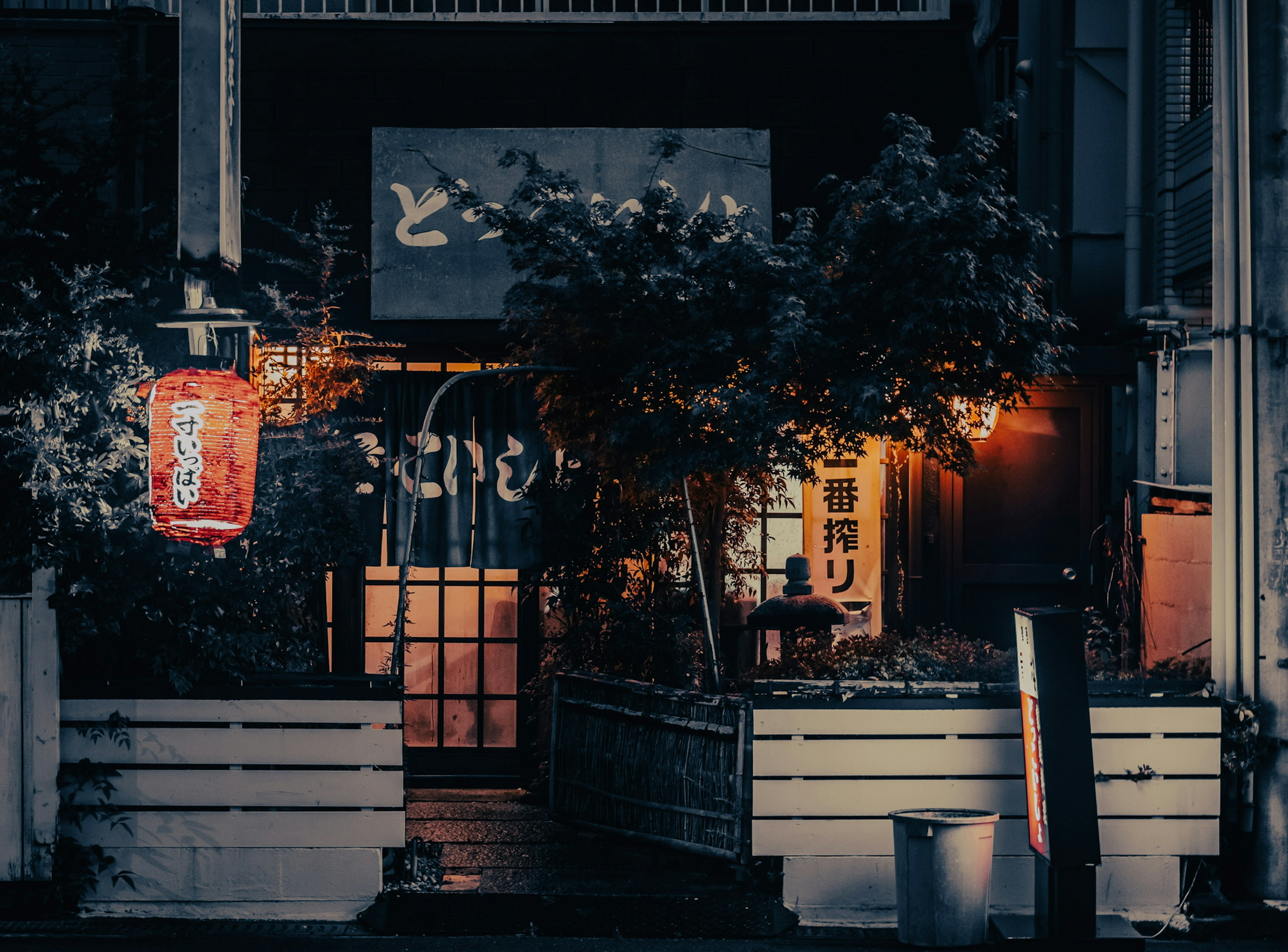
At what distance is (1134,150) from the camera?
11.9 meters

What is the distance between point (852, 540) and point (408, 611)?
14.3 feet

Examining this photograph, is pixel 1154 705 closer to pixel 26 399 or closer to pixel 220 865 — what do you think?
pixel 220 865

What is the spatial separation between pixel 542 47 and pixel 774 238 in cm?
297

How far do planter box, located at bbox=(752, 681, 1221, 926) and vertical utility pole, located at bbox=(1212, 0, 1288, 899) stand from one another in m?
0.37

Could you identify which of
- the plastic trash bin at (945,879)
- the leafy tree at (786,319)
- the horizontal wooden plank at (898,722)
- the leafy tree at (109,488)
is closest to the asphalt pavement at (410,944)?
the plastic trash bin at (945,879)

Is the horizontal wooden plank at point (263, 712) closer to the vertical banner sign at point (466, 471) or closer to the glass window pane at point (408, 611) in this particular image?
the vertical banner sign at point (466, 471)

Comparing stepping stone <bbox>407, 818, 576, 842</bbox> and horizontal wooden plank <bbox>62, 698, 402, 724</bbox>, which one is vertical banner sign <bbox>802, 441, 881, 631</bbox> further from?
horizontal wooden plank <bbox>62, 698, 402, 724</bbox>

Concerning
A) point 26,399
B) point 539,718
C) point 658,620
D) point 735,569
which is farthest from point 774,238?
point 26,399

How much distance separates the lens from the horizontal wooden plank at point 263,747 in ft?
25.8

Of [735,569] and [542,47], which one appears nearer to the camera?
[735,569]

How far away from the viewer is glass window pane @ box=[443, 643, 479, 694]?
39.1ft

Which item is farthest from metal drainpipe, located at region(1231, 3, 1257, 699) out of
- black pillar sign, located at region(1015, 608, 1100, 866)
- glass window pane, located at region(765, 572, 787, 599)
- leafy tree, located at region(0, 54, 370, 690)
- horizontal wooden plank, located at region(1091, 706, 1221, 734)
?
leafy tree, located at region(0, 54, 370, 690)

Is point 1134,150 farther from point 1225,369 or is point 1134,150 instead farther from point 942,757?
point 942,757

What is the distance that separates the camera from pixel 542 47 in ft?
39.2
